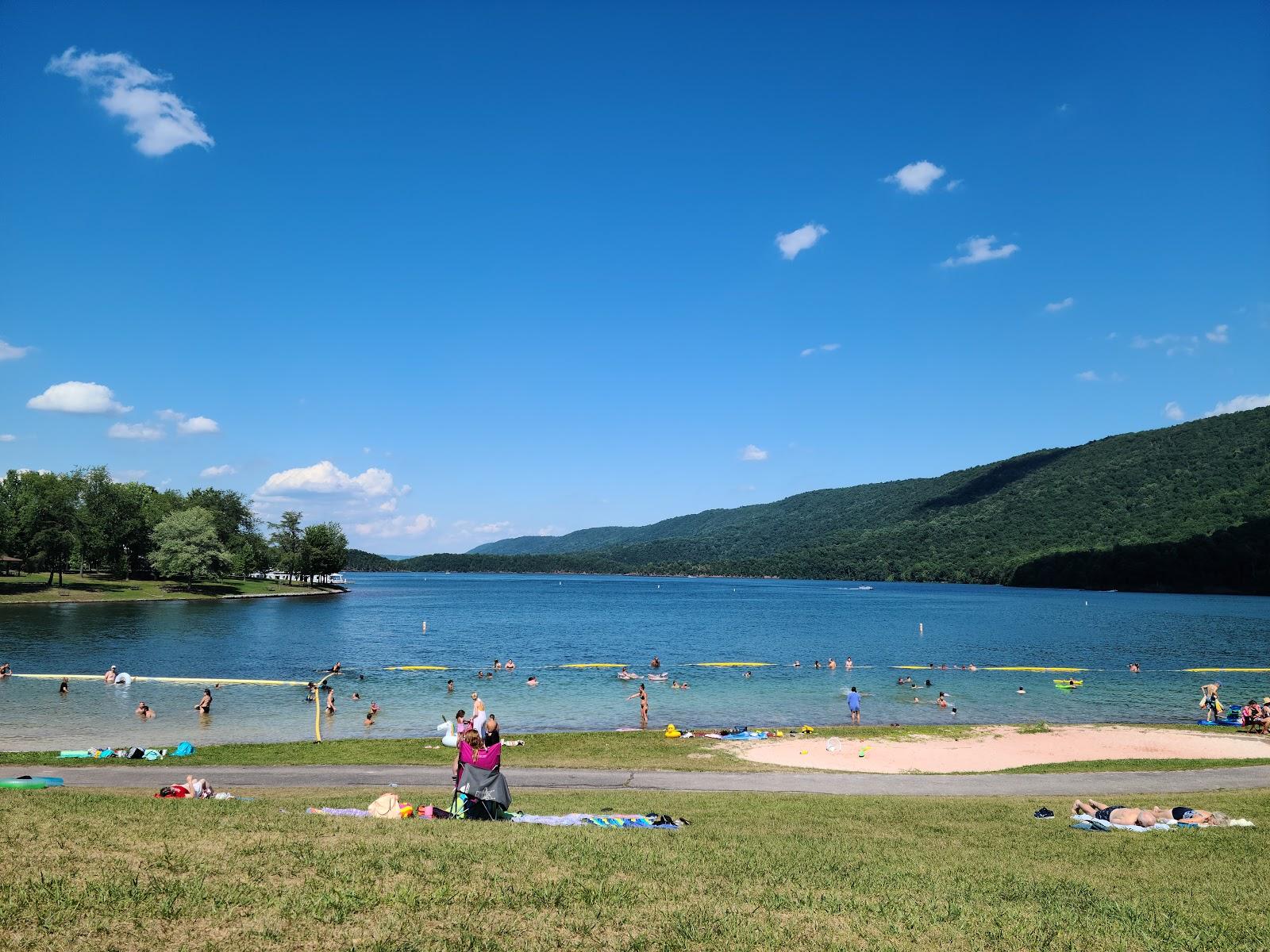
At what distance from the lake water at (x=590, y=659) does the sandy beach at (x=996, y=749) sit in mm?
6507

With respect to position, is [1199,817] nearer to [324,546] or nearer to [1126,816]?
[1126,816]

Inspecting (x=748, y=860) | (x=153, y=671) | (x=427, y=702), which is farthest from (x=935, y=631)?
(x=748, y=860)

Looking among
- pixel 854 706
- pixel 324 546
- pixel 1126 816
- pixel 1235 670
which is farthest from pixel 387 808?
pixel 324 546

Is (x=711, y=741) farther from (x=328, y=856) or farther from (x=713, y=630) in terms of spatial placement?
(x=713, y=630)

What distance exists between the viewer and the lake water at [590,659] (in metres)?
37.8

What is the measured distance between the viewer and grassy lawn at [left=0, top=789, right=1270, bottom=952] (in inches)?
310

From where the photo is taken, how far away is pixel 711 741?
3075 centimetres

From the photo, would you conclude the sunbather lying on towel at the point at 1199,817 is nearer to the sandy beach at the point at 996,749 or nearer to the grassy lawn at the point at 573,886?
the grassy lawn at the point at 573,886

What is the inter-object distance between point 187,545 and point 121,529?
915 cm

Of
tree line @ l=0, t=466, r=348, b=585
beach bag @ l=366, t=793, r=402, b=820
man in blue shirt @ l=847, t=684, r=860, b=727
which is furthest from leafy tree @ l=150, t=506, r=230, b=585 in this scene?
beach bag @ l=366, t=793, r=402, b=820

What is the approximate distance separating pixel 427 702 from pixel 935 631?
69.1m

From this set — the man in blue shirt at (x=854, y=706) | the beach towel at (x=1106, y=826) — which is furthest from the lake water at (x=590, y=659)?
the beach towel at (x=1106, y=826)

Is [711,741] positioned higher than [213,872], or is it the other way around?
[213,872]

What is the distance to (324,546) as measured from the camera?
538 feet
